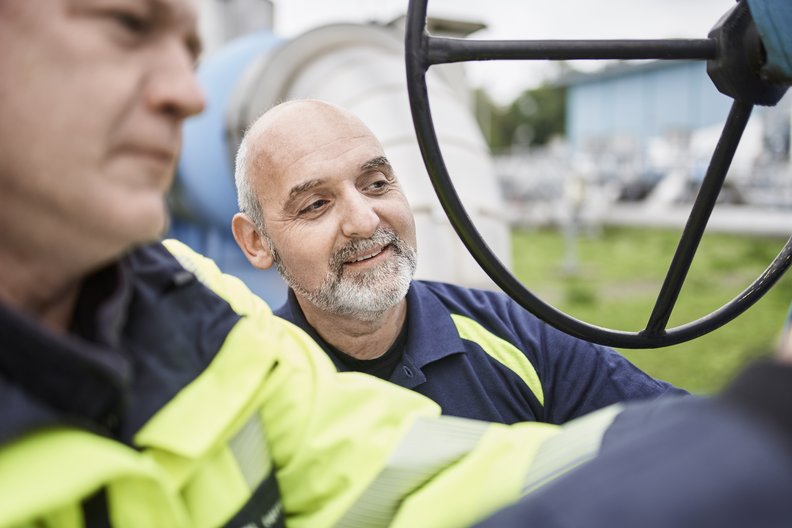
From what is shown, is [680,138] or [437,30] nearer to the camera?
[437,30]

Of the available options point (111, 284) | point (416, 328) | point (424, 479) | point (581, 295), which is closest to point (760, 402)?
point (424, 479)

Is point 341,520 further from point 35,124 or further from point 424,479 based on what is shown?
point 35,124

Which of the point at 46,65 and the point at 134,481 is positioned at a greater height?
the point at 46,65

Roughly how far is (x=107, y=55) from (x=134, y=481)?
12.6 inches

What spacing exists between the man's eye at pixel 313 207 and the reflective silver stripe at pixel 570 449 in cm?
66

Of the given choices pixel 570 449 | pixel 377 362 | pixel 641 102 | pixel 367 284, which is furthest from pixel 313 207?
pixel 641 102

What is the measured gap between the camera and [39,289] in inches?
24.2

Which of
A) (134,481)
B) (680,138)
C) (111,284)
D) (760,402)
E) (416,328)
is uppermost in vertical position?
(760,402)

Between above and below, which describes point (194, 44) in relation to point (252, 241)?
above

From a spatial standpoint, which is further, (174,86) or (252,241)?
(252,241)

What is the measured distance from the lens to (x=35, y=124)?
1.73 feet

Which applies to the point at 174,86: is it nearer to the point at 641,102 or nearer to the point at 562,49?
the point at 562,49

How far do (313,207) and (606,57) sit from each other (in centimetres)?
60

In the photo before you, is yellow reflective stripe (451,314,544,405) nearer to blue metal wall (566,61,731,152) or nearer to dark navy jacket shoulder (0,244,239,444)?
dark navy jacket shoulder (0,244,239,444)
